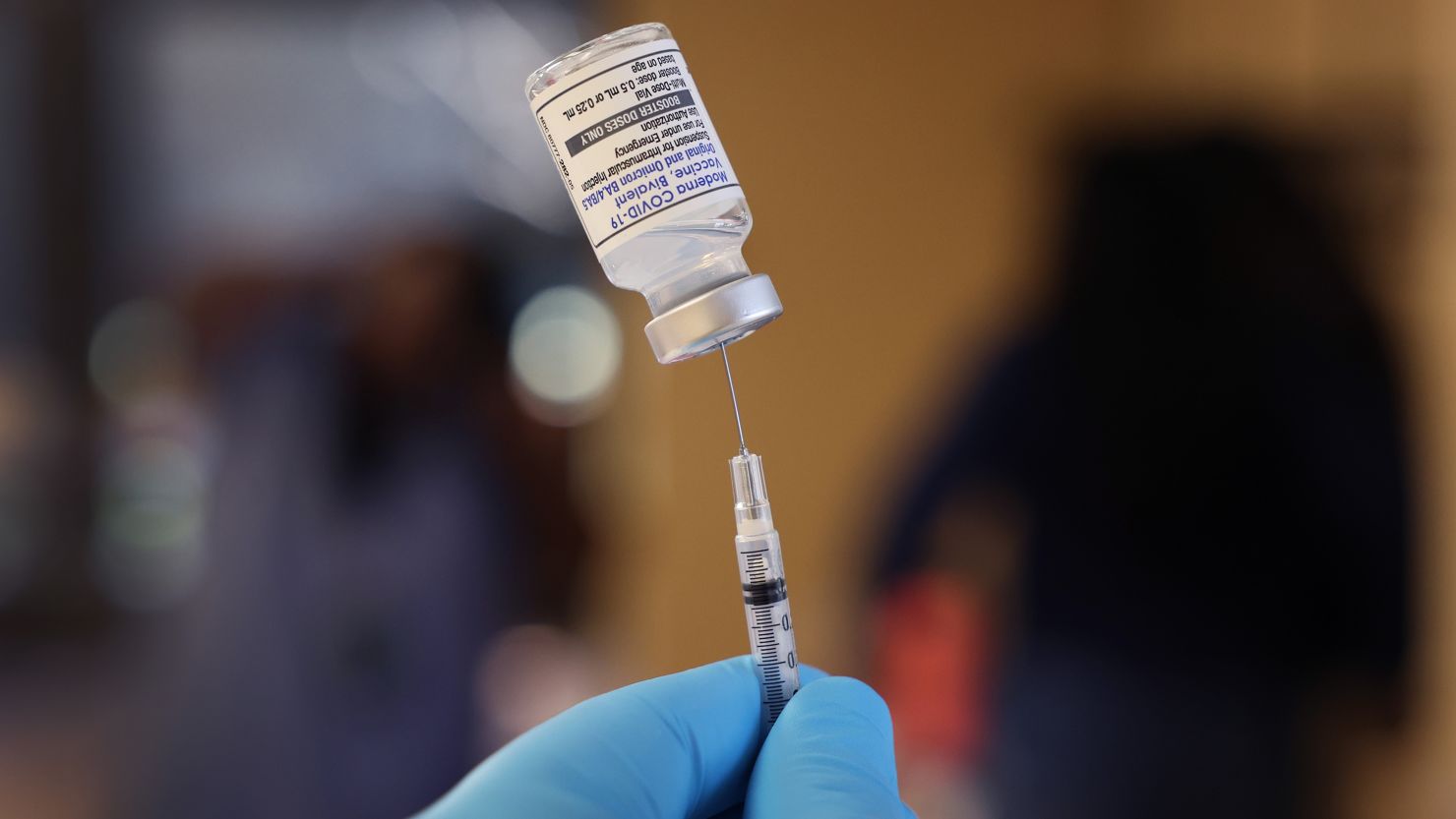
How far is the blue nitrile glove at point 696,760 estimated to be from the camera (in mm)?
733

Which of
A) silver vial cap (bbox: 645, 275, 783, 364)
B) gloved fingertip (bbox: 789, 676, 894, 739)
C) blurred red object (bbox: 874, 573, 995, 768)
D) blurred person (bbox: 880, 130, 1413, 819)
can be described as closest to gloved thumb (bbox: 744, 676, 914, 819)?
gloved fingertip (bbox: 789, 676, 894, 739)

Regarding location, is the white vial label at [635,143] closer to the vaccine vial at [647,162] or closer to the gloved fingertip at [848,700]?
the vaccine vial at [647,162]

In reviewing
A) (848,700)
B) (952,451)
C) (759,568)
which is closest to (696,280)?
(759,568)

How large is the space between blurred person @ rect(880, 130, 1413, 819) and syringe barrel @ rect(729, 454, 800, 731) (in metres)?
1.06

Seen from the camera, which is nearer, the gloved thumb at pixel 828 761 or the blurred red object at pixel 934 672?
the gloved thumb at pixel 828 761

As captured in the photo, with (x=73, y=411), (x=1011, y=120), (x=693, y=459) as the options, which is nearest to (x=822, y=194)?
(x=1011, y=120)

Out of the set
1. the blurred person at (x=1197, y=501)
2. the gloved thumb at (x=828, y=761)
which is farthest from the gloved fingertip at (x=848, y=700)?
the blurred person at (x=1197, y=501)

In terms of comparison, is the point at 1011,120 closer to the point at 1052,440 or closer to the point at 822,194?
the point at 822,194

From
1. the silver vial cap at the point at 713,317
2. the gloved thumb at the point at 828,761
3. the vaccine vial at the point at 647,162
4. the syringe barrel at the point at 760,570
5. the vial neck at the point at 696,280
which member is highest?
the vaccine vial at the point at 647,162

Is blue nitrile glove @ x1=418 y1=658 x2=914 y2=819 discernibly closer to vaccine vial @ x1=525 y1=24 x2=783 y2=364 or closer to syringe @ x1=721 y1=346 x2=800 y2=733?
syringe @ x1=721 y1=346 x2=800 y2=733

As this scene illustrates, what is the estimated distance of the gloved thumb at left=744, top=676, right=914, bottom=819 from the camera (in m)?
0.71

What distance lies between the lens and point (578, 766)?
769 millimetres

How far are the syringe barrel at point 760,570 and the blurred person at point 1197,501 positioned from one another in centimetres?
106

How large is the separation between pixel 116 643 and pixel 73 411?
2.52ft
